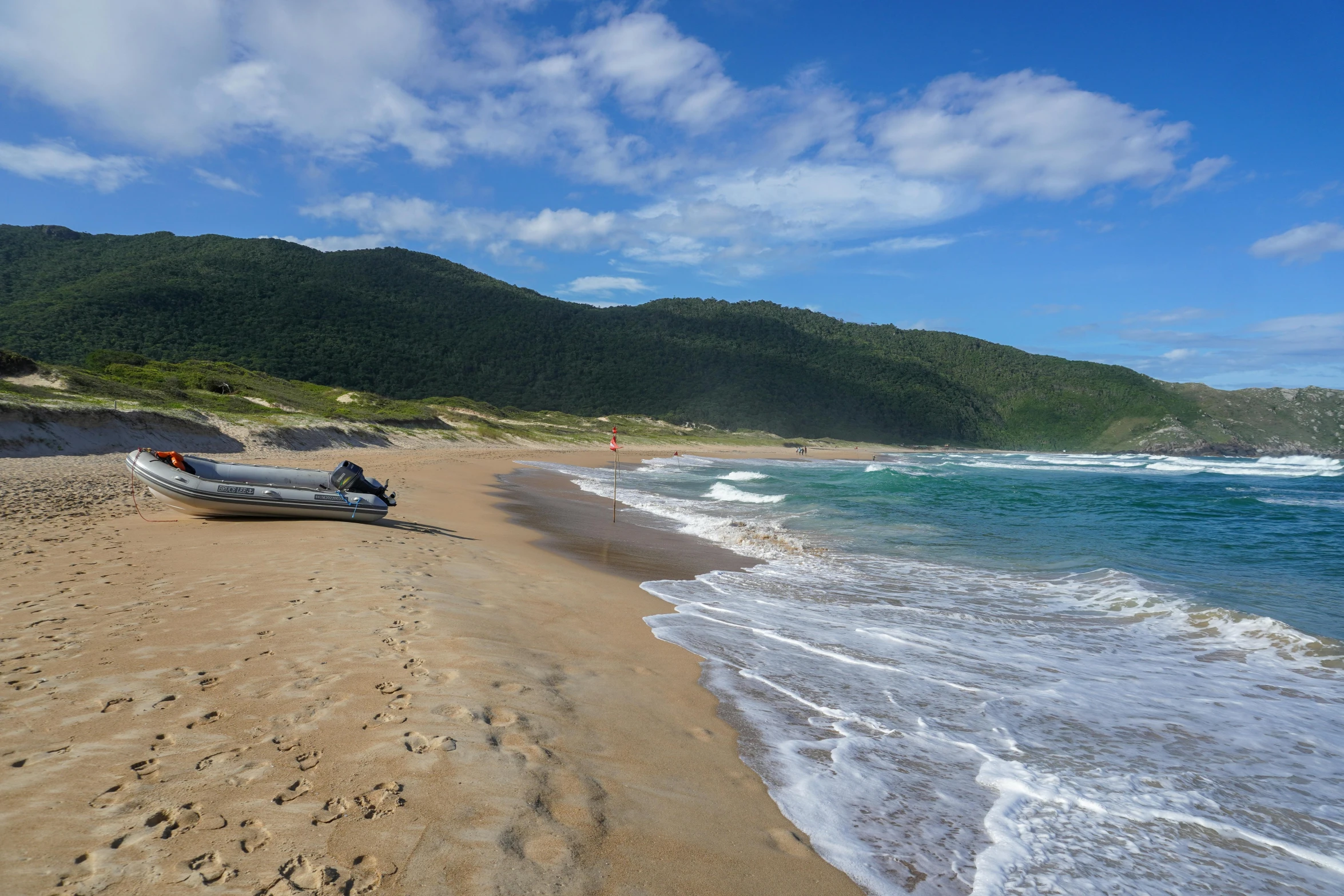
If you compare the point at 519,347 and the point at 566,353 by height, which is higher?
the point at 519,347

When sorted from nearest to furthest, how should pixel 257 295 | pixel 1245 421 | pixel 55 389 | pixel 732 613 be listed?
pixel 732 613 < pixel 55 389 < pixel 257 295 < pixel 1245 421

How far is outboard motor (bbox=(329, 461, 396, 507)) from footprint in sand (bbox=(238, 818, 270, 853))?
9295 mm

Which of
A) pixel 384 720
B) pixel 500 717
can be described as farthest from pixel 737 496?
pixel 384 720

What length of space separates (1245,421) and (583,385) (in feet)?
401

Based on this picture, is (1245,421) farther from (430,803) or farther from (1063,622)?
(430,803)

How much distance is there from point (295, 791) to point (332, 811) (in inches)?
11.3

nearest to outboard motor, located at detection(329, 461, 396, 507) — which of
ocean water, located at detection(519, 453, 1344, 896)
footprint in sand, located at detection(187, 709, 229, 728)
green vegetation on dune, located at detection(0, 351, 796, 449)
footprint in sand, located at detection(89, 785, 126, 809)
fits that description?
ocean water, located at detection(519, 453, 1344, 896)

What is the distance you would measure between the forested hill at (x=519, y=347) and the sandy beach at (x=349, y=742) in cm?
7129

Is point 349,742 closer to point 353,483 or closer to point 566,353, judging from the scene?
point 353,483

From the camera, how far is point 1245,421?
118 m

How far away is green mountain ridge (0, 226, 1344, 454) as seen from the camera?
78.1 metres

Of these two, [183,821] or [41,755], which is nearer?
[183,821]

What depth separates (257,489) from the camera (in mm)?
11055

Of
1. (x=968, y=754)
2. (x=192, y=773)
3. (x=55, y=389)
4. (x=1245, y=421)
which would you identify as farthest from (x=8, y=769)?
(x=1245, y=421)
